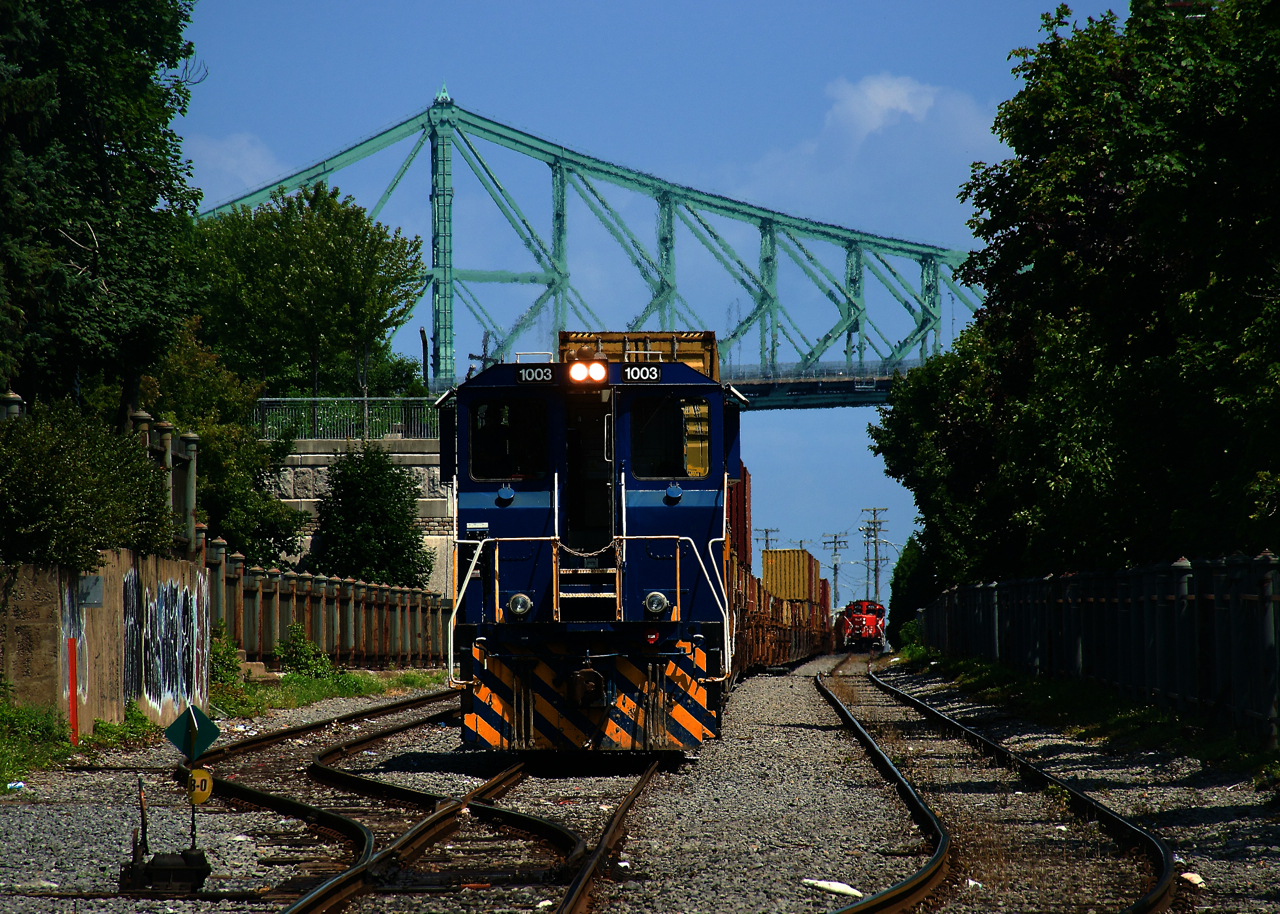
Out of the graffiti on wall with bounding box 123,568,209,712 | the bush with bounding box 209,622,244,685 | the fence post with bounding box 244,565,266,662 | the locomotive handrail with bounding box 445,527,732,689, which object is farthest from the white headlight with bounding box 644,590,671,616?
the fence post with bounding box 244,565,266,662

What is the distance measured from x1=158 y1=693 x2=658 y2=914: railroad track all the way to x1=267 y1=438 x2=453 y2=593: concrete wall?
3458 cm

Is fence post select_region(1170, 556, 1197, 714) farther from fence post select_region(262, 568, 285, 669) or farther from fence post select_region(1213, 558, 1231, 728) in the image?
fence post select_region(262, 568, 285, 669)

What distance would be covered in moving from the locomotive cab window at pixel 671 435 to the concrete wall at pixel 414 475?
3592cm

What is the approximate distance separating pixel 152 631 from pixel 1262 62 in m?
15.2

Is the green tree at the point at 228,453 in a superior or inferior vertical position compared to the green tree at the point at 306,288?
inferior

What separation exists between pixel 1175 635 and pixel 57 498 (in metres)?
13.2


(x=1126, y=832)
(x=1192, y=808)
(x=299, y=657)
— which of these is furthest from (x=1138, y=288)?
(x=299, y=657)

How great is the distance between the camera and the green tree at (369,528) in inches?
1838

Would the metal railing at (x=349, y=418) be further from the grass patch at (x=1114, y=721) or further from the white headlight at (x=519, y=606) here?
the white headlight at (x=519, y=606)

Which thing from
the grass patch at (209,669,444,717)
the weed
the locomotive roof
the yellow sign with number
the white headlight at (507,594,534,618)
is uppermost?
the locomotive roof

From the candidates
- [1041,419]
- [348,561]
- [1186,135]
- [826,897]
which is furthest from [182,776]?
[348,561]

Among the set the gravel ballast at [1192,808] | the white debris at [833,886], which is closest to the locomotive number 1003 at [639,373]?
the gravel ballast at [1192,808]

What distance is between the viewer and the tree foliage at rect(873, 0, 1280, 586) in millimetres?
14711

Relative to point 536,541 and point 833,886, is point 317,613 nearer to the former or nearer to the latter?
point 536,541
